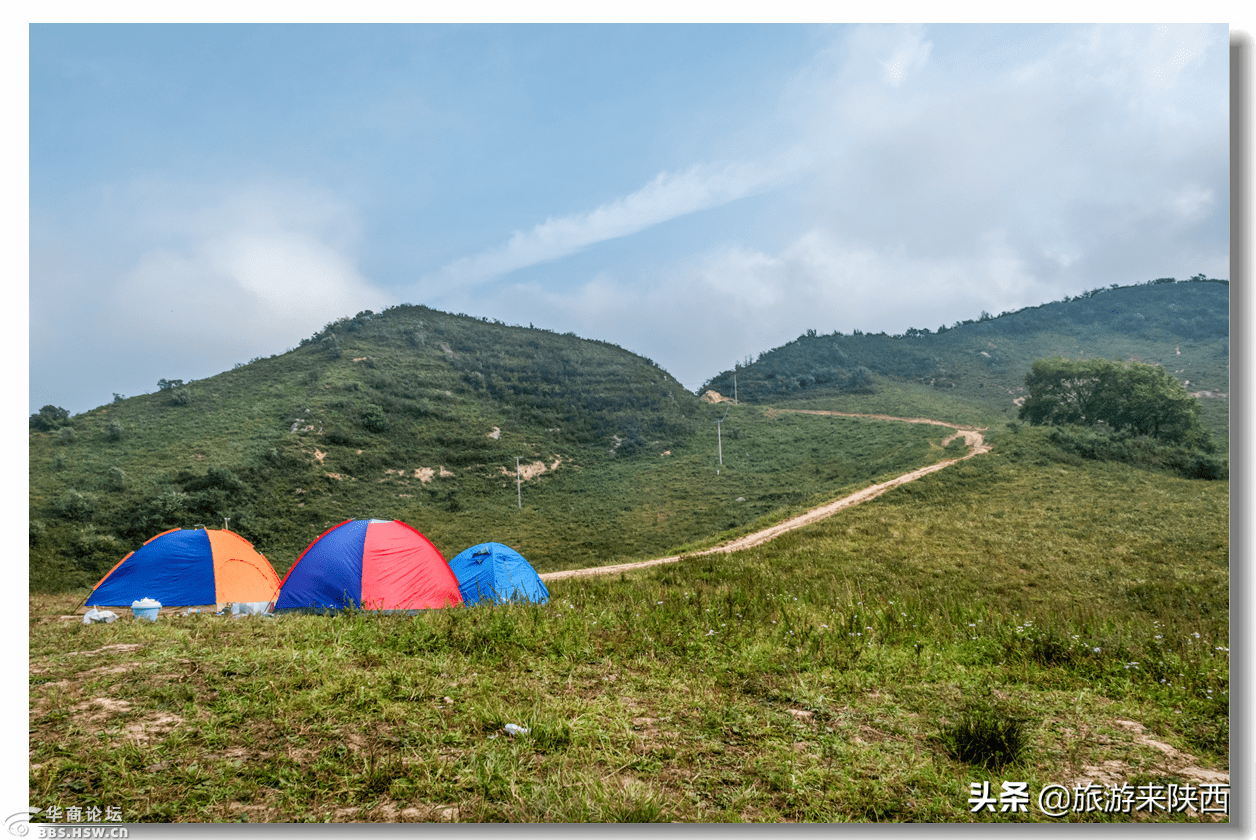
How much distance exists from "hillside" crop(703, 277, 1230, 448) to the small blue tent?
56.0 meters

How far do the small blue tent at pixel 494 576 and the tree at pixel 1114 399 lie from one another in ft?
127

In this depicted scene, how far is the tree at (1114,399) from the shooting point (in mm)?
32562

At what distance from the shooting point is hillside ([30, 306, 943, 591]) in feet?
94.8

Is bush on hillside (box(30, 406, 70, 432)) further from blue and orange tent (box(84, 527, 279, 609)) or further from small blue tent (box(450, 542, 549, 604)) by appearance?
small blue tent (box(450, 542, 549, 604))

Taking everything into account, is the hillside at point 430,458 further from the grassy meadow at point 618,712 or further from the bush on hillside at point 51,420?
the grassy meadow at point 618,712

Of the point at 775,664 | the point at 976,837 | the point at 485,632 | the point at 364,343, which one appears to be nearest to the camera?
the point at 976,837

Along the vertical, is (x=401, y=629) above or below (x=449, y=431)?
below

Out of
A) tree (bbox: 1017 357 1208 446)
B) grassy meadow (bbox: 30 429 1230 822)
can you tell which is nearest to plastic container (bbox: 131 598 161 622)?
grassy meadow (bbox: 30 429 1230 822)

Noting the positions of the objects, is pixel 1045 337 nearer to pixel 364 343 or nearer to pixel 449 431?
pixel 449 431

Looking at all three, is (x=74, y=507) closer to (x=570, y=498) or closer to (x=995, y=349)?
(x=570, y=498)

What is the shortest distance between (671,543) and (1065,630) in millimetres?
22602

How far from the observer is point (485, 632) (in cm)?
536

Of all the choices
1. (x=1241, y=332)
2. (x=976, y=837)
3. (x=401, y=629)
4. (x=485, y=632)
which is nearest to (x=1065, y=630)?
(x=1241, y=332)

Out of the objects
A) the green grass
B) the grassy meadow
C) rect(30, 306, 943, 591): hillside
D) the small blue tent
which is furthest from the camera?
rect(30, 306, 943, 591): hillside
